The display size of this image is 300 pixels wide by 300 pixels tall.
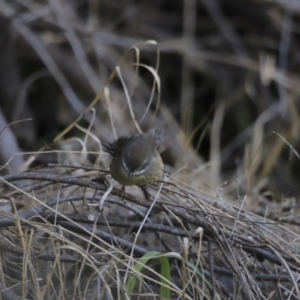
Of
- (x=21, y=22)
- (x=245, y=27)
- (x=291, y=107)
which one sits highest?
(x=21, y=22)

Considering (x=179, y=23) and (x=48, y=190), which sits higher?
(x=48, y=190)

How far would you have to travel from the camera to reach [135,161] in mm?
2338

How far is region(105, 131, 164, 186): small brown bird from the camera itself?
7.37ft

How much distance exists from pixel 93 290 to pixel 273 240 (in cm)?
60

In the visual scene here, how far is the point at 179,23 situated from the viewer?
209 inches

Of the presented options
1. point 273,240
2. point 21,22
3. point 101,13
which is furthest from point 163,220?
point 101,13

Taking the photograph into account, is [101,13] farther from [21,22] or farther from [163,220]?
[163,220]

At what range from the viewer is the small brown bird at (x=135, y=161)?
225cm

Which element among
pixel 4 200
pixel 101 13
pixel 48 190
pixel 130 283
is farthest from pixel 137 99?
pixel 130 283

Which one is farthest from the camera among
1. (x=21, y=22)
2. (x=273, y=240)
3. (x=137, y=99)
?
(x=137, y=99)

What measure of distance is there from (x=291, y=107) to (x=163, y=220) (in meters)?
2.80

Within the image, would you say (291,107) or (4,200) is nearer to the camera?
(4,200)

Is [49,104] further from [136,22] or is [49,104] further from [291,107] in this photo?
[291,107]

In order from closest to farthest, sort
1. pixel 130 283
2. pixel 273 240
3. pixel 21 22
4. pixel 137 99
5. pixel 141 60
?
pixel 130 283 → pixel 273 240 → pixel 21 22 → pixel 137 99 → pixel 141 60
